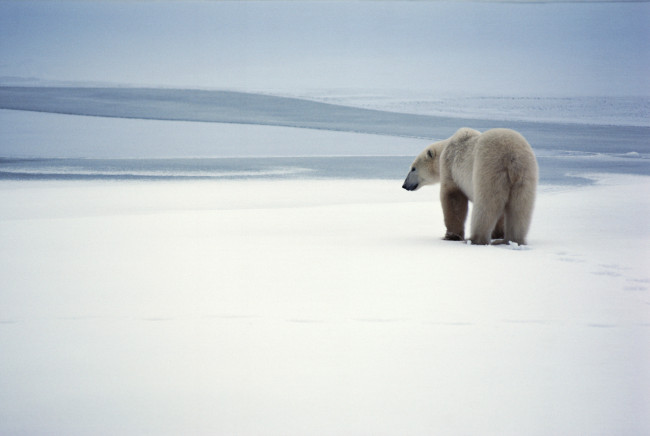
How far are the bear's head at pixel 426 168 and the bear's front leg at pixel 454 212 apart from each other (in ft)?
1.45

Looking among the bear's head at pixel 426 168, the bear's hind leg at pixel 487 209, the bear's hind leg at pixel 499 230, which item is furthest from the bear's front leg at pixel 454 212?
the bear's head at pixel 426 168

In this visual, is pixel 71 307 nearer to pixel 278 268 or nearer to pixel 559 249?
pixel 278 268

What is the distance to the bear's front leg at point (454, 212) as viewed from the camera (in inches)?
208

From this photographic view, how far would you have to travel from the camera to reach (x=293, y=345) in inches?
113

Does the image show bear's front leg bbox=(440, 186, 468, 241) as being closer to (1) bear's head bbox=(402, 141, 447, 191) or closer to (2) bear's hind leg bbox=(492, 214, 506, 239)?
(2) bear's hind leg bbox=(492, 214, 506, 239)

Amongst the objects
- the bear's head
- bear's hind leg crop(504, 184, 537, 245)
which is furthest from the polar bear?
the bear's head

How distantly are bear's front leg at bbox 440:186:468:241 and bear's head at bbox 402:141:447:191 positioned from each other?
442 mm

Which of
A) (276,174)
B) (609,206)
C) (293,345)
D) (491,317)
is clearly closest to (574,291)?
(491,317)

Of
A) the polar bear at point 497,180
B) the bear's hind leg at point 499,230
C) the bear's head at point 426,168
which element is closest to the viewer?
the polar bear at point 497,180

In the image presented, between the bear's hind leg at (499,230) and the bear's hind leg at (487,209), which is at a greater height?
the bear's hind leg at (487,209)

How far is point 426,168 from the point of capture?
19.1 feet

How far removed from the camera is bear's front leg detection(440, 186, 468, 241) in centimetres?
529

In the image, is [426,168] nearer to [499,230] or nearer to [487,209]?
[499,230]

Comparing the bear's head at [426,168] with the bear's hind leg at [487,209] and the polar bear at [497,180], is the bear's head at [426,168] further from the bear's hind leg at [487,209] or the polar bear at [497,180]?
the bear's hind leg at [487,209]
